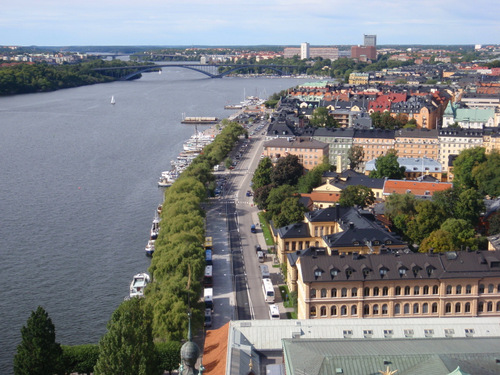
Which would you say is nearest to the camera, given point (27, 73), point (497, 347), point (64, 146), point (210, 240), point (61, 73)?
point (497, 347)

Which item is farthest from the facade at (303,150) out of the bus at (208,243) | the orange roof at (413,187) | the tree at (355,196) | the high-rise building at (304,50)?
the high-rise building at (304,50)

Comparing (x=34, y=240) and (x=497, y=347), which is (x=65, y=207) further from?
(x=497, y=347)

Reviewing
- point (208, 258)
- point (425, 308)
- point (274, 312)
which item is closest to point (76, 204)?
point (208, 258)

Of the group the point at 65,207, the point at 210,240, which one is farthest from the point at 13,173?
the point at 210,240

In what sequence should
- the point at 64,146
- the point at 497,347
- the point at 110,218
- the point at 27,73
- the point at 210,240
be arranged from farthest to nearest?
the point at 27,73
the point at 64,146
the point at 110,218
the point at 210,240
the point at 497,347

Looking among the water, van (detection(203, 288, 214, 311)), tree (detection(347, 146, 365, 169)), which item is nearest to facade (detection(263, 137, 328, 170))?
tree (detection(347, 146, 365, 169))

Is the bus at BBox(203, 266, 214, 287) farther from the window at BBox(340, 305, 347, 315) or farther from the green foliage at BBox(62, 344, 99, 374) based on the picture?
the green foliage at BBox(62, 344, 99, 374)

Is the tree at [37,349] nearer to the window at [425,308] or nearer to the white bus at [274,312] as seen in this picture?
the white bus at [274,312]

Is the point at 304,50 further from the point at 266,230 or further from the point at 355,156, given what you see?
the point at 266,230
